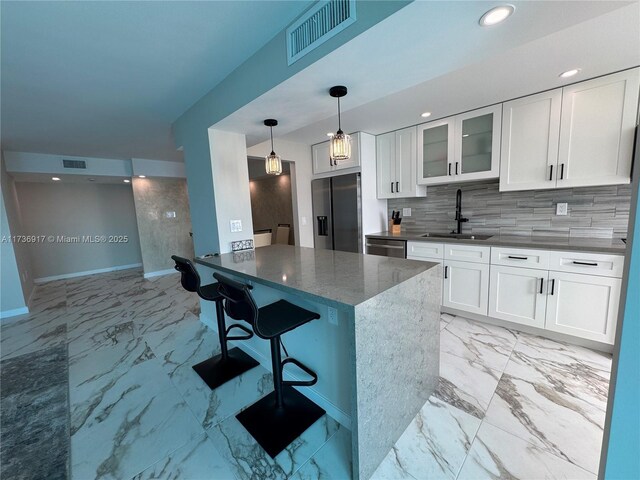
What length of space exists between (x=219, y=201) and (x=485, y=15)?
227 centimetres

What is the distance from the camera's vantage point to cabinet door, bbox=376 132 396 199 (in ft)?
11.5

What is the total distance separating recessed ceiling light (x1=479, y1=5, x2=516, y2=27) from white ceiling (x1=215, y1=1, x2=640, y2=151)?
2cm

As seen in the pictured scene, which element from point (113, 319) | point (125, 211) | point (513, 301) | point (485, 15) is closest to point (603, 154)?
point (513, 301)

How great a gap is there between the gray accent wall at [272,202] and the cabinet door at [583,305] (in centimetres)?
441

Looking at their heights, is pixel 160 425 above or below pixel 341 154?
below

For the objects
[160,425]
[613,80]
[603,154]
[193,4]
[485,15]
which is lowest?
[160,425]

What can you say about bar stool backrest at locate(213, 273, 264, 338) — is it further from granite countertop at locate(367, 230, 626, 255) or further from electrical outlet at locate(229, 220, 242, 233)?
granite countertop at locate(367, 230, 626, 255)

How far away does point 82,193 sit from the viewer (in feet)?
18.7

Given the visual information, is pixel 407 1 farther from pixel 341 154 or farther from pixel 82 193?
pixel 82 193

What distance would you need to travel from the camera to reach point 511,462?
4.29 feet

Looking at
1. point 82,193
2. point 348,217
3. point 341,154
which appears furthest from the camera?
point 82,193

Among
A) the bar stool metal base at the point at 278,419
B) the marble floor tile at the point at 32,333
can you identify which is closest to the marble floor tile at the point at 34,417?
the marble floor tile at the point at 32,333

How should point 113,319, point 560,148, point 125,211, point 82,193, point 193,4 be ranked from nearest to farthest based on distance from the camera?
point 193,4 < point 560,148 < point 113,319 < point 82,193 < point 125,211

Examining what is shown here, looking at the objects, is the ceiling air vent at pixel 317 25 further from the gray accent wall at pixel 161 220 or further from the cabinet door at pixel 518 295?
the gray accent wall at pixel 161 220
